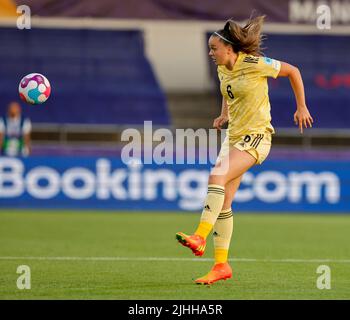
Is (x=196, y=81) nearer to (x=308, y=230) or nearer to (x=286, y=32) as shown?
(x=286, y=32)

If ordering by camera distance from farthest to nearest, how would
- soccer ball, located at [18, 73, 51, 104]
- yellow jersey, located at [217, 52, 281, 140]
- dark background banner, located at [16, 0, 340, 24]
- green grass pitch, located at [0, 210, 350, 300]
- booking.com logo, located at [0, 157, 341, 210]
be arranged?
booking.com logo, located at [0, 157, 341, 210], dark background banner, located at [16, 0, 340, 24], soccer ball, located at [18, 73, 51, 104], yellow jersey, located at [217, 52, 281, 140], green grass pitch, located at [0, 210, 350, 300]

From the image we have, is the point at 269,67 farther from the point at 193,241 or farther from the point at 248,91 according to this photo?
the point at 193,241

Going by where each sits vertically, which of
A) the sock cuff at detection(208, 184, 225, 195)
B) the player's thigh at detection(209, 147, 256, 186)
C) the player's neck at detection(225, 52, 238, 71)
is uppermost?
the player's neck at detection(225, 52, 238, 71)

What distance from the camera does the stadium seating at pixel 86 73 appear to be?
74.7ft

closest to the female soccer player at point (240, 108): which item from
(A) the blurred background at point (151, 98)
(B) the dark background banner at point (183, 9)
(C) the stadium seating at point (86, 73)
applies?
(A) the blurred background at point (151, 98)

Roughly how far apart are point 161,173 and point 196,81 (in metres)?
8.05

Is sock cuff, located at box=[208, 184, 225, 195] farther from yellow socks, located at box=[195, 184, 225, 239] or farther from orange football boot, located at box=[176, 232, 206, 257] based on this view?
orange football boot, located at box=[176, 232, 206, 257]

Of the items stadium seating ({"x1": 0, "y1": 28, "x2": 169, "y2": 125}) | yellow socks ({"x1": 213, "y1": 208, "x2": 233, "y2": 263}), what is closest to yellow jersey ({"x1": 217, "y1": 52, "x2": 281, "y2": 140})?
yellow socks ({"x1": 213, "y1": 208, "x2": 233, "y2": 263})

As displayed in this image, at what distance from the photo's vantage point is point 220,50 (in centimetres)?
885

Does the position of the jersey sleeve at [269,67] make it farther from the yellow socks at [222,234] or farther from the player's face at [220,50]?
the yellow socks at [222,234]

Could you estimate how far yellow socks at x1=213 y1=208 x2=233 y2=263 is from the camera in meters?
9.05

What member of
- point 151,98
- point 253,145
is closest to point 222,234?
point 253,145

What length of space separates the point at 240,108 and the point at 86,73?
15.3 meters

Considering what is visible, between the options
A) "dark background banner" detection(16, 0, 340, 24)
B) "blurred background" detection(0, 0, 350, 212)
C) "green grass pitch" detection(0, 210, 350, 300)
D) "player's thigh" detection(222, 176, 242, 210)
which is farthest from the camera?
"blurred background" detection(0, 0, 350, 212)
